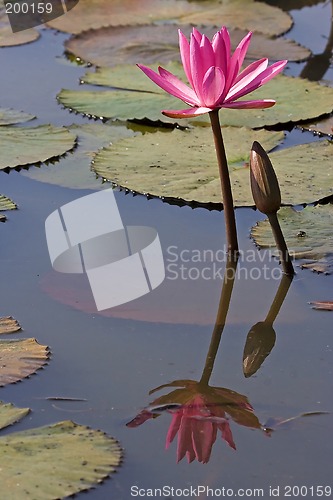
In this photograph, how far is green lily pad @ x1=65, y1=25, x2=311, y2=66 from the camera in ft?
12.4

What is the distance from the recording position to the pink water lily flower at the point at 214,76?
6.95ft

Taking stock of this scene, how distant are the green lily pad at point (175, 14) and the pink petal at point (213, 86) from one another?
2.03 m

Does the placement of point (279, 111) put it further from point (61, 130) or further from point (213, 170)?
point (61, 130)

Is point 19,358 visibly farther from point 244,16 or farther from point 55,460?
point 244,16

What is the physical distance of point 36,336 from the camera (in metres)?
2.09

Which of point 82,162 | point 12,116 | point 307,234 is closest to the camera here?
point 307,234

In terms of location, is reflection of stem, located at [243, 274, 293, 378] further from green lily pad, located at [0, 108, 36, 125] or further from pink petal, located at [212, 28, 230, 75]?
green lily pad, located at [0, 108, 36, 125]

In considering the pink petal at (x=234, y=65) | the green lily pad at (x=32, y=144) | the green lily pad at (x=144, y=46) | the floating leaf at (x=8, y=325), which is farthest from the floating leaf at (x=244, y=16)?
the floating leaf at (x=8, y=325)

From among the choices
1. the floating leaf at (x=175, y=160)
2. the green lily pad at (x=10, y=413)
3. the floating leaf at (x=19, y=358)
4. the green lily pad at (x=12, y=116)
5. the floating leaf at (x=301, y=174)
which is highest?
the green lily pad at (x=12, y=116)

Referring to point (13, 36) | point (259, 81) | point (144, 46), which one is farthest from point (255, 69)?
point (13, 36)

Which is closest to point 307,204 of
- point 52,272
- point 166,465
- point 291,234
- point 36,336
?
point 291,234

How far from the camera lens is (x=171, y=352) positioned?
6.73ft

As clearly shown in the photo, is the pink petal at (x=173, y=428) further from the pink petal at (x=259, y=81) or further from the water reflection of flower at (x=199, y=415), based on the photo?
the pink petal at (x=259, y=81)

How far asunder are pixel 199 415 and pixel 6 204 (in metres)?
1.07
